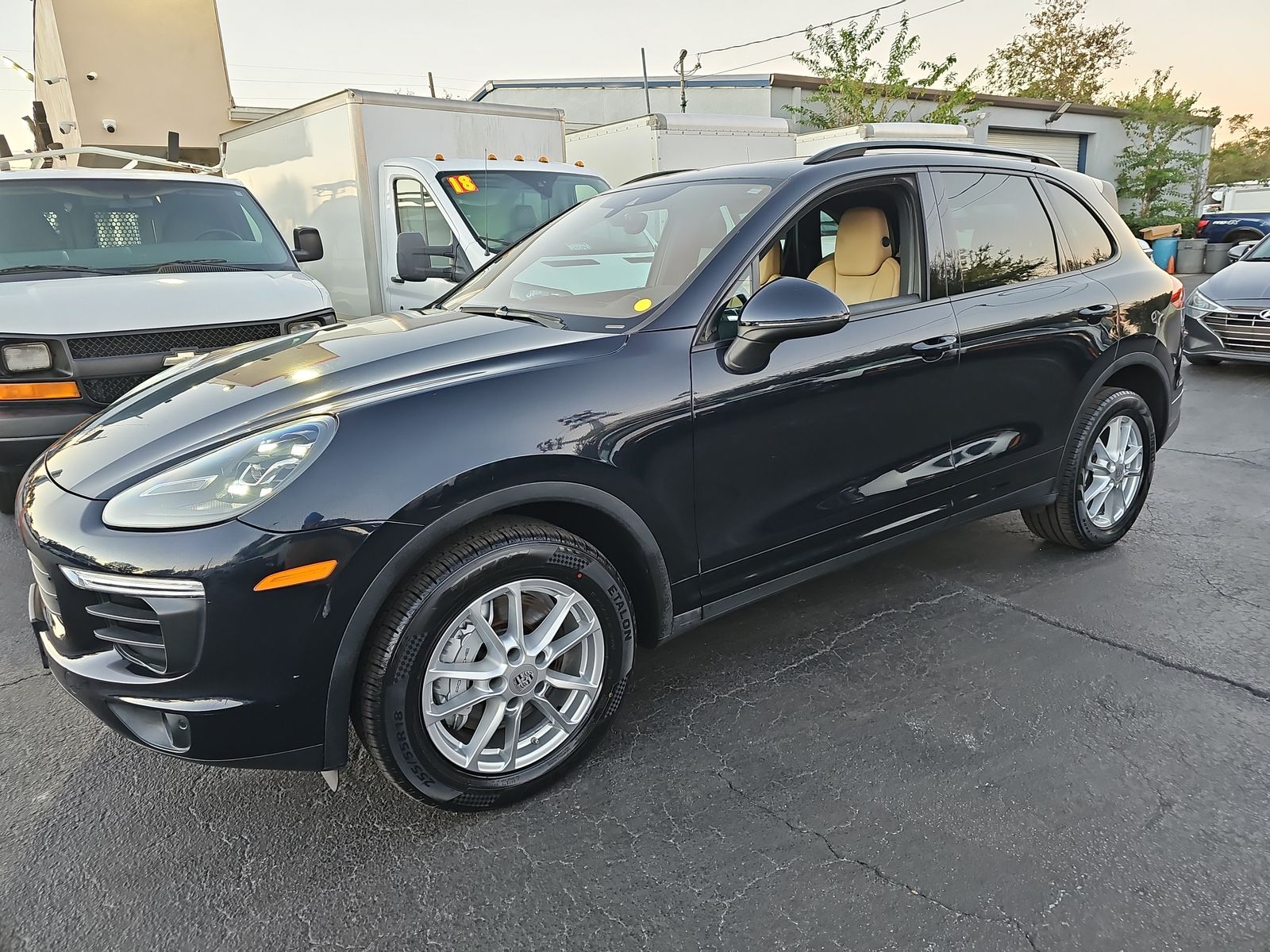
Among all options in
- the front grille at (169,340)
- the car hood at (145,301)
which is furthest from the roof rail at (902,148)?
the car hood at (145,301)

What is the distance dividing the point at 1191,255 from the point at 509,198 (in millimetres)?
18488

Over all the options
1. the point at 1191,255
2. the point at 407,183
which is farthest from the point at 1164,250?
the point at 407,183

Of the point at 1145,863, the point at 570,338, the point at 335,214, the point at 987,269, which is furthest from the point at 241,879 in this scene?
the point at 335,214

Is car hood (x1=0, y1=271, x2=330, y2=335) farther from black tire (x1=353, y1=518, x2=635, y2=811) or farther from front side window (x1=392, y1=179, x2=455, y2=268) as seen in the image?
black tire (x1=353, y1=518, x2=635, y2=811)

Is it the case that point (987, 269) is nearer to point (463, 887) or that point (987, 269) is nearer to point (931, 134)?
point (463, 887)

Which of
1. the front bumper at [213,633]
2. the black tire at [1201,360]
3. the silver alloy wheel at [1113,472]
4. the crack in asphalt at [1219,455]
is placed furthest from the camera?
the black tire at [1201,360]

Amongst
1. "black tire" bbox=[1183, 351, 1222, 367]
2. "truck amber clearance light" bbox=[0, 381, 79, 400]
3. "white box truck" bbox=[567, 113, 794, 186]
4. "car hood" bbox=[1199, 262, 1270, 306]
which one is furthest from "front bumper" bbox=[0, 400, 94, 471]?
"car hood" bbox=[1199, 262, 1270, 306]

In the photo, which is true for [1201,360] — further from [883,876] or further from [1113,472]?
[883,876]

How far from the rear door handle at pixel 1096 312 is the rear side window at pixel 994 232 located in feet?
0.73

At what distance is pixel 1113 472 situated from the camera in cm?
395

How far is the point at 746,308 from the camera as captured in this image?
8.32ft

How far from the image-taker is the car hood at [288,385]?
2.17 metres

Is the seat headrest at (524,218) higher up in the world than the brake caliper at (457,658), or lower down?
higher up

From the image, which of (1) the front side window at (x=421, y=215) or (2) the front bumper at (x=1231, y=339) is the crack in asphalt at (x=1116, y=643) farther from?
(2) the front bumper at (x=1231, y=339)
